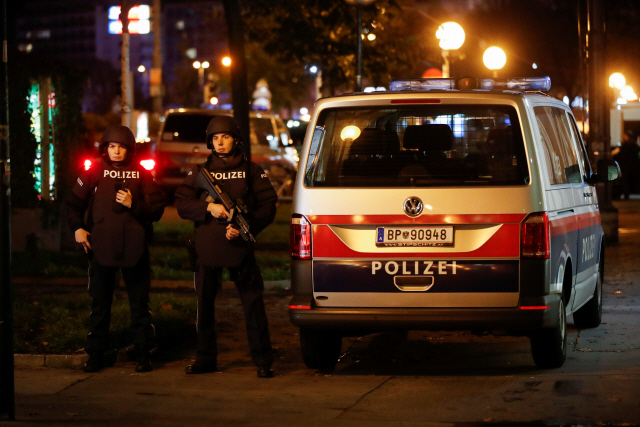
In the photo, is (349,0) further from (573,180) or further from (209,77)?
(209,77)

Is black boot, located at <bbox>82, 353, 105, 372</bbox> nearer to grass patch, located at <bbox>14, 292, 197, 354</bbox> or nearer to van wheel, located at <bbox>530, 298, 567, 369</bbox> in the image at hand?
grass patch, located at <bbox>14, 292, 197, 354</bbox>

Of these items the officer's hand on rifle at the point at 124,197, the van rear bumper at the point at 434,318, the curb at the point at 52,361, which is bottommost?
the curb at the point at 52,361

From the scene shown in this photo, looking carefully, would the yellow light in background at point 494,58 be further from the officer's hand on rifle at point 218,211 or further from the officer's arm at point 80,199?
the officer's hand on rifle at point 218,211

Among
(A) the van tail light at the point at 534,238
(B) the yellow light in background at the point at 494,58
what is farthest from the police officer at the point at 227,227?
(B) the yellow light in background at the point at 494,58

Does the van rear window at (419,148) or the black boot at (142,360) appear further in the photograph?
the black boot at (142,360)

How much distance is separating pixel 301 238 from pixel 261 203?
57 cm

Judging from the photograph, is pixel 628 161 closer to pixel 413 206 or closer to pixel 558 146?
pixel 558 146

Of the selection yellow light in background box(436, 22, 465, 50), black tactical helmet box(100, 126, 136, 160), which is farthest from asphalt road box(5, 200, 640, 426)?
yellow light in background box(436, 22, 465, 50)

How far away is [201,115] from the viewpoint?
73.8 ft

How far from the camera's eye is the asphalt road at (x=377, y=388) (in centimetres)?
623

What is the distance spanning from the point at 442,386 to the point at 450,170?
4.46 feet

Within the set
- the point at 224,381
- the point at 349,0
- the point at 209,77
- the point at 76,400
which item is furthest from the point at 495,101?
the point at 209,77

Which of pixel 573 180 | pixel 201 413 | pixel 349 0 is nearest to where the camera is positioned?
pixel 201 413

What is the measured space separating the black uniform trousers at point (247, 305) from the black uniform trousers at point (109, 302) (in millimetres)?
464
